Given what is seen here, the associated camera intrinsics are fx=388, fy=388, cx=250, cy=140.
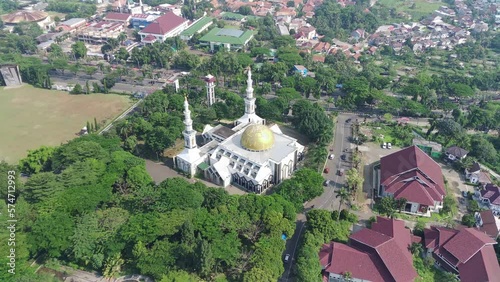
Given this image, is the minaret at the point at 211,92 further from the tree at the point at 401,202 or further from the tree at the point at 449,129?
the tree at the point at 449,129

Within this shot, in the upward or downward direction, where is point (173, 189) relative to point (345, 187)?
upward

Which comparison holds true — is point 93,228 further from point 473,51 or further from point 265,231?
point 473,51

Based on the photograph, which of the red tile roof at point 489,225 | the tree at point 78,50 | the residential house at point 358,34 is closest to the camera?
the red tile roof at point 489,225

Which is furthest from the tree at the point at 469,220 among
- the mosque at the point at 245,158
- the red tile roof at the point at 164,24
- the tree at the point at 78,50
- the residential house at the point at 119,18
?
the residential house at the point at 119,18

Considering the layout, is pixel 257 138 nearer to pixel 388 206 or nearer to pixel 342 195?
pixel 342 195

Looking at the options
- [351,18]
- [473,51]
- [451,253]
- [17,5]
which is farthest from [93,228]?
[17,5]

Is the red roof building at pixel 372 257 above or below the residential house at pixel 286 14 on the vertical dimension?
below

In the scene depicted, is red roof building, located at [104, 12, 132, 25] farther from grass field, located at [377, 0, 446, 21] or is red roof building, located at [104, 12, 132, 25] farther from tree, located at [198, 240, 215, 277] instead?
tree, located at [198, 240, 215, 277]
